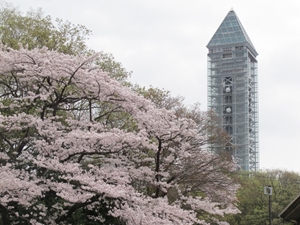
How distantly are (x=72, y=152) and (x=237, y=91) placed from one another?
7540cm

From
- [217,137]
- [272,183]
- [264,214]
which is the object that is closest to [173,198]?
[217,137]

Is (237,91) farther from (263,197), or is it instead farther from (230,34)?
(263,197)

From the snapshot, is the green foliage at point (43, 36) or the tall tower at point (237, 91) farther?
the tall tower at point (237, 91)

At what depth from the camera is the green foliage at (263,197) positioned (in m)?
34.3

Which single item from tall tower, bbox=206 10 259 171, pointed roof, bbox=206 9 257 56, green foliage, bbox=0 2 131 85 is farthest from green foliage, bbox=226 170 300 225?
pointed roof, bbox=206 9 257 56

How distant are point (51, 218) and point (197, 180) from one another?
312 inches

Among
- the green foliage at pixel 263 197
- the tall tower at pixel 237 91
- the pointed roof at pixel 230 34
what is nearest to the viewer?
the green foliage at pixel 263 197

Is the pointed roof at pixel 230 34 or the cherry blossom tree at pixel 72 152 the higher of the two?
the pointed roof at pixel 230 34

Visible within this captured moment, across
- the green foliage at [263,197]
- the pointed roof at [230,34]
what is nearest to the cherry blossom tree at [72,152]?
the green foliage at [263,197]

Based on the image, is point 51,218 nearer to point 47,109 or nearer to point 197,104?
point 47,109

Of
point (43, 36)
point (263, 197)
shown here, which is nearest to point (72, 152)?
point (43, 36)

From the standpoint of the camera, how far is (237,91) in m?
85.9

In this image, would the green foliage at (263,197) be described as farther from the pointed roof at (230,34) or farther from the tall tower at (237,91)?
the pointed roof at (230,34)

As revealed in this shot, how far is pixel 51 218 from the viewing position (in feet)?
42.1
